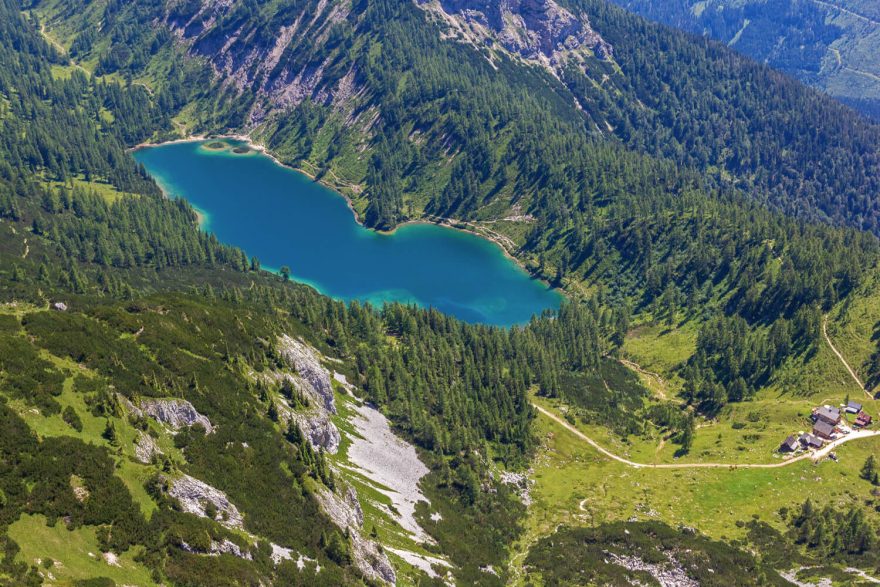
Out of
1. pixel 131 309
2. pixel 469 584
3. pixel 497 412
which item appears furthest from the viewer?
pixel 497 412

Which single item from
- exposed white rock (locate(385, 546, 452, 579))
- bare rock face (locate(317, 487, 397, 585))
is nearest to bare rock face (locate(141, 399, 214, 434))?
bare rock face (locate(317, 487, 397, 585))

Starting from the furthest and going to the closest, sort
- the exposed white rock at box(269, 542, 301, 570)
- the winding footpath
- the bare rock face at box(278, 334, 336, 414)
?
1. the winding footpath
2. the bare rock face at box(278, 334, 336, 414)
3. the exposed white rock at box(269, 542, 301, 570)

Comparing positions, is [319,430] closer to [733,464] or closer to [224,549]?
[224,549]

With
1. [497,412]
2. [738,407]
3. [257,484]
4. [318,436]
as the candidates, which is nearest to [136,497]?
[257,484]

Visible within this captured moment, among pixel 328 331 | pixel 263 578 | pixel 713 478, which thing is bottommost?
pixel 328 331

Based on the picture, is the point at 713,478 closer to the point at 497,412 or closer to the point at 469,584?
the point at 497,412

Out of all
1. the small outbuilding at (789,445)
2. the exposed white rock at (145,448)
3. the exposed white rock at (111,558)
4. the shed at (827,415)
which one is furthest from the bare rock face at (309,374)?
the shed at (827,415)

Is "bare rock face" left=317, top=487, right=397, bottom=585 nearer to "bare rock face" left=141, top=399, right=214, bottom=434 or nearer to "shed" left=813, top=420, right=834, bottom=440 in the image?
"bare rock face" left=141, top=399, right=214, bottom=434

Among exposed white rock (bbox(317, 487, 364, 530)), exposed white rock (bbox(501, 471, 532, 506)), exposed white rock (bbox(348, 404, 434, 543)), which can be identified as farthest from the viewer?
exposed white rock (bbox(501, 471, 532, 506))
